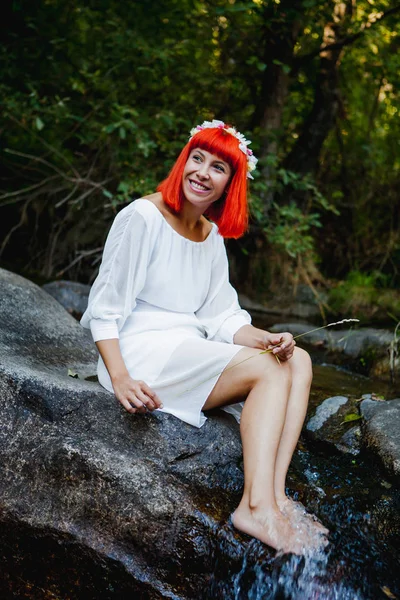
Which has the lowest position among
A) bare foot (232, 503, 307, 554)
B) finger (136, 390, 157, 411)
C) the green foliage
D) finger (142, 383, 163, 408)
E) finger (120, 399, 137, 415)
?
the green foliage

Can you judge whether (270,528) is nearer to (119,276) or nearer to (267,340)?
(267,340)

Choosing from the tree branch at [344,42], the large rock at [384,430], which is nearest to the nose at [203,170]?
the large rock at [384,430]

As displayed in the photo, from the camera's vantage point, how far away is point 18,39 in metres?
6.01

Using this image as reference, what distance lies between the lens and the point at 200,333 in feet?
9.25

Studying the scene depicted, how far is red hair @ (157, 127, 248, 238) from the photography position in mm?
2652

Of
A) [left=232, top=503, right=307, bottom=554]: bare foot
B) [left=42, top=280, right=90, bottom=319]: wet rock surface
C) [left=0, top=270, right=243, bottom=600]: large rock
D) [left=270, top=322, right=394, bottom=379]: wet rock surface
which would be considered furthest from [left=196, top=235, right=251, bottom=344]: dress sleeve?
[left=42, top=280, right=90, bottom=319]: wet rock surface

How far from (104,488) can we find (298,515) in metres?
0.68

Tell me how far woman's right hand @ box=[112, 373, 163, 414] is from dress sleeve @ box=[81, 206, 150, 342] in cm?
24

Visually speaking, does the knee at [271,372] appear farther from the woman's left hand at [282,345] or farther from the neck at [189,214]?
the neck at [189,214]

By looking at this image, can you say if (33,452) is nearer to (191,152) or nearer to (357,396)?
(191,152)

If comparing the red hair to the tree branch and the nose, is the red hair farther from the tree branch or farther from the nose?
the tree branch

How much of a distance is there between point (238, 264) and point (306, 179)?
1546mm

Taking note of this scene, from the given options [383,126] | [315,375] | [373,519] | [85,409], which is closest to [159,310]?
[85,409]

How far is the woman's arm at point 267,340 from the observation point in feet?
7.97
